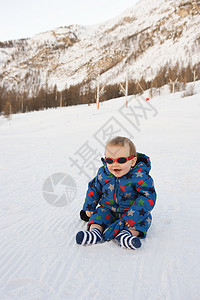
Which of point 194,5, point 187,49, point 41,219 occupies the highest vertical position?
point 194,5

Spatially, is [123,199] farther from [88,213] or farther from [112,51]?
[112,51]

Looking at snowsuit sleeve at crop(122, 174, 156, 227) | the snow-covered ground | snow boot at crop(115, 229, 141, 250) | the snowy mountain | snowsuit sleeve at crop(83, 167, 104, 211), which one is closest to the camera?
the snow-covered ground

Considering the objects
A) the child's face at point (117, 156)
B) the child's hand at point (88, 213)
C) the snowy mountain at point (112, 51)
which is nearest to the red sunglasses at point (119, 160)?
the child's face at point (117, 156)

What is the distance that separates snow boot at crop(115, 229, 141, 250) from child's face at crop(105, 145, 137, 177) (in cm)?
48

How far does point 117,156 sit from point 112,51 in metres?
106

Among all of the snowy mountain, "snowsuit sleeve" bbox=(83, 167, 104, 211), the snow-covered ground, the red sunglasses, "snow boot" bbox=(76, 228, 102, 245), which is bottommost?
the snow-covered ground

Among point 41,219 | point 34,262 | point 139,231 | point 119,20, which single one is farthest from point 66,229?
point 119,20

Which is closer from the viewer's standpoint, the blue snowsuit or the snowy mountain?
the blue snowsuit

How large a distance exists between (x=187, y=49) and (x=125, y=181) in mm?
71049

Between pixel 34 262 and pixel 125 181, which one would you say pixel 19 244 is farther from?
pixel 125 181

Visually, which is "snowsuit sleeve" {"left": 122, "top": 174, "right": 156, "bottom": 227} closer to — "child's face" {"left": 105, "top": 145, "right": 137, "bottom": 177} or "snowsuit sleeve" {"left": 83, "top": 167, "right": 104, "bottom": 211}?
"child's face" {"left": 105, "top": 145, "right": 137, "bottom": 177}

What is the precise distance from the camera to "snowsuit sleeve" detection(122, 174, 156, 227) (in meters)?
1.66

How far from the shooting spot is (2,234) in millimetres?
1836

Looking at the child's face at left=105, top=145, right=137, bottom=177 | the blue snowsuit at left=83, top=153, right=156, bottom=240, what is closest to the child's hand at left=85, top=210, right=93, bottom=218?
the blue snowsuit at left=83, top=153, right=156, bottom=240
